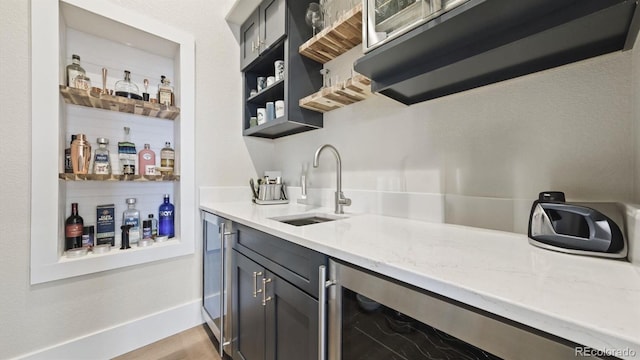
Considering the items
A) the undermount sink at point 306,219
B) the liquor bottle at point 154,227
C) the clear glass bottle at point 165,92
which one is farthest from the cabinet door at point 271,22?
the liquor bottle at point 154,227

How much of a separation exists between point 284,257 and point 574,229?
816mm

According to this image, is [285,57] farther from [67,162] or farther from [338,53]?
[67,162]

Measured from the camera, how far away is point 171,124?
178 centimetres

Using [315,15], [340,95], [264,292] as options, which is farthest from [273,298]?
[315,15]

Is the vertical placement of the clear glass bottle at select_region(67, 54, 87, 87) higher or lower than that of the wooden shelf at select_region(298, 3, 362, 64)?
lower

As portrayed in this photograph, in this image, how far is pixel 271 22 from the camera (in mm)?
1547

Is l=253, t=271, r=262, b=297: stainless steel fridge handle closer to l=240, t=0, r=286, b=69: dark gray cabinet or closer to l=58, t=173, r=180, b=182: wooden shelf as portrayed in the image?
l=58, t=173, r=180, b=182: wooden shelf

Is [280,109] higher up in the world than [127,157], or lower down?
higher up

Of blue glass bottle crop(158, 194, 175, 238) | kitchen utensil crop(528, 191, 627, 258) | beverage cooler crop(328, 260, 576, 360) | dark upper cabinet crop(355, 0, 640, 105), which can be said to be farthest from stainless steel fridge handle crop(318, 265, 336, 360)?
blue glass bottle crop(158, 194, 175, 238)

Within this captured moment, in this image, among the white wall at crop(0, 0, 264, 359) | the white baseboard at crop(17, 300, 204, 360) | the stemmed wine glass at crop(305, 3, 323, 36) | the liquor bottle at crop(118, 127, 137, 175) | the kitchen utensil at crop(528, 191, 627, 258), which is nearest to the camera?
the kitchen utensil at crop(528, 191, 627, 258)

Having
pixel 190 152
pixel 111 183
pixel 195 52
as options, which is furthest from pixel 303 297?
pixel 195 52

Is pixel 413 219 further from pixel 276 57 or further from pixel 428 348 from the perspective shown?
pixel 276 57

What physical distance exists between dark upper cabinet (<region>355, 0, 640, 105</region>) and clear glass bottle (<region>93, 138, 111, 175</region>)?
1.62 metres

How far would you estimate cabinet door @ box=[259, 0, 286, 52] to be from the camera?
1.44m
